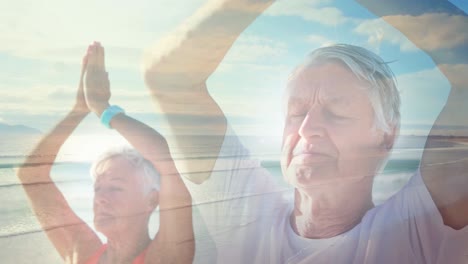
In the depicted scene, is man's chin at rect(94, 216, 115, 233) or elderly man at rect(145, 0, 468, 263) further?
elderly man at rect(145, 0, 468, 263)

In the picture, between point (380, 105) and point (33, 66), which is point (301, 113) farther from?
point (33, 66)

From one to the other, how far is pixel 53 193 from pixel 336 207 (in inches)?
32.0

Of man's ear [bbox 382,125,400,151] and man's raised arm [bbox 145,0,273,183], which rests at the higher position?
man's raised arm [bbox 145,0,273,183]

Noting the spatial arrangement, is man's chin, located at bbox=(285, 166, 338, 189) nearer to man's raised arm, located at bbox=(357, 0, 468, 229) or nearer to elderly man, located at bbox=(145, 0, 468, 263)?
elderly man, located at bbox=(145, 0, 468, 263)

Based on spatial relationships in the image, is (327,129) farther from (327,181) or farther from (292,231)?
(292,231)

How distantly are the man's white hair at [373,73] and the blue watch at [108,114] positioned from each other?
20.1 inches

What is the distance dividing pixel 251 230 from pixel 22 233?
0.64m

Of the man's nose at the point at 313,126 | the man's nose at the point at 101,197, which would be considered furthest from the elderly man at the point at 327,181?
the man's nose at the point at 101,197

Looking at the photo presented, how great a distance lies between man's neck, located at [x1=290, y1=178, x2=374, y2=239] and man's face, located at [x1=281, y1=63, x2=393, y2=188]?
32 millimetres

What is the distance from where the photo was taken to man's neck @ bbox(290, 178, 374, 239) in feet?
5.88

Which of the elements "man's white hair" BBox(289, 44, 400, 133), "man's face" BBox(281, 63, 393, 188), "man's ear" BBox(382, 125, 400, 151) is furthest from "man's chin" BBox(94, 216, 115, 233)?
"man's ear" BBox(382, 125, 400, 151)

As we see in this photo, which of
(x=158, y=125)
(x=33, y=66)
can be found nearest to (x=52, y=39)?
(x=33, y=66)

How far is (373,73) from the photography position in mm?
1793

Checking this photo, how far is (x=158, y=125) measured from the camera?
1.53 meters
